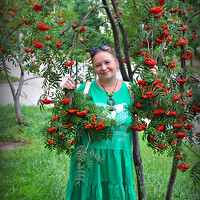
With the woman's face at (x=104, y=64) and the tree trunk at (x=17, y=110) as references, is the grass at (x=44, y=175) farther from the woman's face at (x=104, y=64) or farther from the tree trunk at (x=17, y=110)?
the woman's face at (x=104, y=64)

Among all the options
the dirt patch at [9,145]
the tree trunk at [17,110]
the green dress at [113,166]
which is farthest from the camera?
the tree trunk at [17,110]

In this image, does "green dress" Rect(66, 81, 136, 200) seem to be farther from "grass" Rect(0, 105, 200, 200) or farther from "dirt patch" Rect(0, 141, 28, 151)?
"dirt patch" Rect(0, 141, 28, 151)

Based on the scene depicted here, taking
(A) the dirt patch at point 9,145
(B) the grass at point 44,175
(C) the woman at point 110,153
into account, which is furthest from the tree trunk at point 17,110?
(C) the woman at point 110,153

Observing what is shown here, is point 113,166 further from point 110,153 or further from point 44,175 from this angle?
point 44,175

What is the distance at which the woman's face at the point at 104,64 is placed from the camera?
65.4 inches

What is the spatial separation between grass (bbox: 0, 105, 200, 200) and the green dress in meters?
1.09

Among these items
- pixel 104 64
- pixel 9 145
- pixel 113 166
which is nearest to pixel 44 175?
pixel 9 145

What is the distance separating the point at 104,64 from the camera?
1.66 m

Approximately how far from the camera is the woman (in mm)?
1656

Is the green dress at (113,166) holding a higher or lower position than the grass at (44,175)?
higher

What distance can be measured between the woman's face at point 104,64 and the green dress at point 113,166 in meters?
0.14

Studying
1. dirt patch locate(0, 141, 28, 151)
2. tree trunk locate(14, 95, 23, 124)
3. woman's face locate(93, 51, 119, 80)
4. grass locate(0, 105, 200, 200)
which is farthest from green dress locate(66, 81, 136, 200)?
tree trunk locate(14, 95, 23, 124)

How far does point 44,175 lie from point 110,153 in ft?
6.11

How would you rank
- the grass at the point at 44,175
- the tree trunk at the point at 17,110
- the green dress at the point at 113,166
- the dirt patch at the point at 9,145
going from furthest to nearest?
1. the tree trunk at the point at 17,110
2. the dirt patch at the point at 9,145
3. the grass at the point at 44,175
4. the green dress at the point at 113,166
